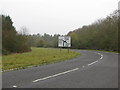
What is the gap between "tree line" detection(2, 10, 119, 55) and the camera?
34.4 metres

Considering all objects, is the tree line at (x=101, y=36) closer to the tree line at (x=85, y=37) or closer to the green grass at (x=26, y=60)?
the tree line at (x=85, y=37)

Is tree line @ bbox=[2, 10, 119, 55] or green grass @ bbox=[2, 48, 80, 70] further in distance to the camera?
tree line @ bbox=[2, 10, 119, 55]

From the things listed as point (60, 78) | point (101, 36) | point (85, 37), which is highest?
point (85, 37)

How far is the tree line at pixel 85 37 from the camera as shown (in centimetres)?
3437

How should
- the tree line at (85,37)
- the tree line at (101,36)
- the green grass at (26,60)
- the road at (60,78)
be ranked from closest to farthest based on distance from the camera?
1. the road at (60,78)
2. the green grass at (26,60)
3. the tree line at (85,37)
4. the tree line at (101,36)

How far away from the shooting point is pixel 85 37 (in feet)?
223

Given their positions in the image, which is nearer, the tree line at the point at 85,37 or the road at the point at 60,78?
the road at the point at 60,78

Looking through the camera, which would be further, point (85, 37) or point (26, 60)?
point (85, 37)

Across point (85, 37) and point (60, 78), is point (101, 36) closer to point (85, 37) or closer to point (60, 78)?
point (85, 37)

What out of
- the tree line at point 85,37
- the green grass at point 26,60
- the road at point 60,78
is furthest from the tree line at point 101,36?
the road at point 60,78

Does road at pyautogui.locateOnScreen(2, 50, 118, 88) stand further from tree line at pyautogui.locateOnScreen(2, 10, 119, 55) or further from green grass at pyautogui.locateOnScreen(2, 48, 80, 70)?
tree line at pyautogui.locateOnScreen(2, 10, 119, 55)

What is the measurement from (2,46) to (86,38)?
39924 mm

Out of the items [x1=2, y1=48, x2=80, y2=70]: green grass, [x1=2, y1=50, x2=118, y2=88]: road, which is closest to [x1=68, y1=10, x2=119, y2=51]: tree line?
[x1=2, y1=48, x2=80, y2=70]: green grass

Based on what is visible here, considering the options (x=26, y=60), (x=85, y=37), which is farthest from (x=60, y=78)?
(x=85, y=37)
